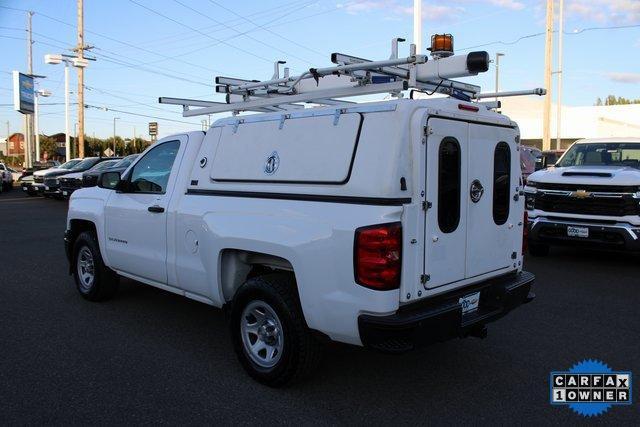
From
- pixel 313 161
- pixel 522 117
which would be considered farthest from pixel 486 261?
pixel 522 117

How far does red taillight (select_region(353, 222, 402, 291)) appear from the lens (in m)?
3.45

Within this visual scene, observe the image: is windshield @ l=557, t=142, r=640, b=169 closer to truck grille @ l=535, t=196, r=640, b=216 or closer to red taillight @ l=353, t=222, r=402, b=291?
truck grille @ l=535, t=196, r=640, b=216

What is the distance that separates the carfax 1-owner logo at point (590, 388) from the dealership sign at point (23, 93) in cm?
4982

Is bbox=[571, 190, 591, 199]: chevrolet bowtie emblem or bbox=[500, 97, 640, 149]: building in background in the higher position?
bbox=[500, 97, 640, 149]: building in background

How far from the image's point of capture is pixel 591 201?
8414 millimetres

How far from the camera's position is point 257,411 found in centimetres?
377

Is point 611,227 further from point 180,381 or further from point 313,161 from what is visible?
point 180,381

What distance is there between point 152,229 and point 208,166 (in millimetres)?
954

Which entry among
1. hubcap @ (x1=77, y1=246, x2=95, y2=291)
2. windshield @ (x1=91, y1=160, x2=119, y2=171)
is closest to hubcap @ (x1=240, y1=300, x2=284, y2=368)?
hubcap @ (x1=77, y1=246, x2=95, y2=291)

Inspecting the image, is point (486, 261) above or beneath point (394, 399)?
above

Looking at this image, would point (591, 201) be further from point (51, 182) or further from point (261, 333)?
point (51, 182)

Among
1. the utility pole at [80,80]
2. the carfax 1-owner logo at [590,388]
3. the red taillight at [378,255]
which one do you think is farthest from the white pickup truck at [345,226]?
the utility pole at [80,80]

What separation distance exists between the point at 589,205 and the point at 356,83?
18.3 feet

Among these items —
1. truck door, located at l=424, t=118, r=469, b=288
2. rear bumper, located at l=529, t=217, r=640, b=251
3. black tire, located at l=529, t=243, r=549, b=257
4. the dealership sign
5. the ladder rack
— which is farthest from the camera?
the dealership sign
